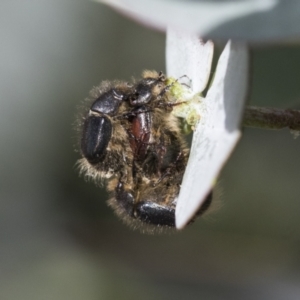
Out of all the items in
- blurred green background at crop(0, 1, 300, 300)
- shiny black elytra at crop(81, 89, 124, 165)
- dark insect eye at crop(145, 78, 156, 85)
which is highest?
dark insect eye at crop(145, 78, 156, 85)

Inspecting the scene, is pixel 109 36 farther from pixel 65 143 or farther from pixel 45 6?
pixel 65 143

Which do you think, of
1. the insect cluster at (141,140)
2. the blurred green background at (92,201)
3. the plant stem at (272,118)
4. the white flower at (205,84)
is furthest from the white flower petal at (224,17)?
the blurred green background at (92,201)

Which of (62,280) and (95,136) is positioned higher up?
(95,136)

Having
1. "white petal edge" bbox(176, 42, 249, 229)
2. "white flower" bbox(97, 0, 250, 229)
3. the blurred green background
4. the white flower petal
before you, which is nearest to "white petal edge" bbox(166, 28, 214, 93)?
"white flower" bbox(97, 0, 250, 229)

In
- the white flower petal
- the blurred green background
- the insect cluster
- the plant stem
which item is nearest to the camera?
the white flower petal

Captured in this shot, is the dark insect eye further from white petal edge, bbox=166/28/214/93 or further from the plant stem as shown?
the plant stem

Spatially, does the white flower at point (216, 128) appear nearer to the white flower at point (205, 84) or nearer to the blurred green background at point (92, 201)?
the white flower at point (205, 84)

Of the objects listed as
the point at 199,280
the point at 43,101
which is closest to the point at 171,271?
the point at 199,280
